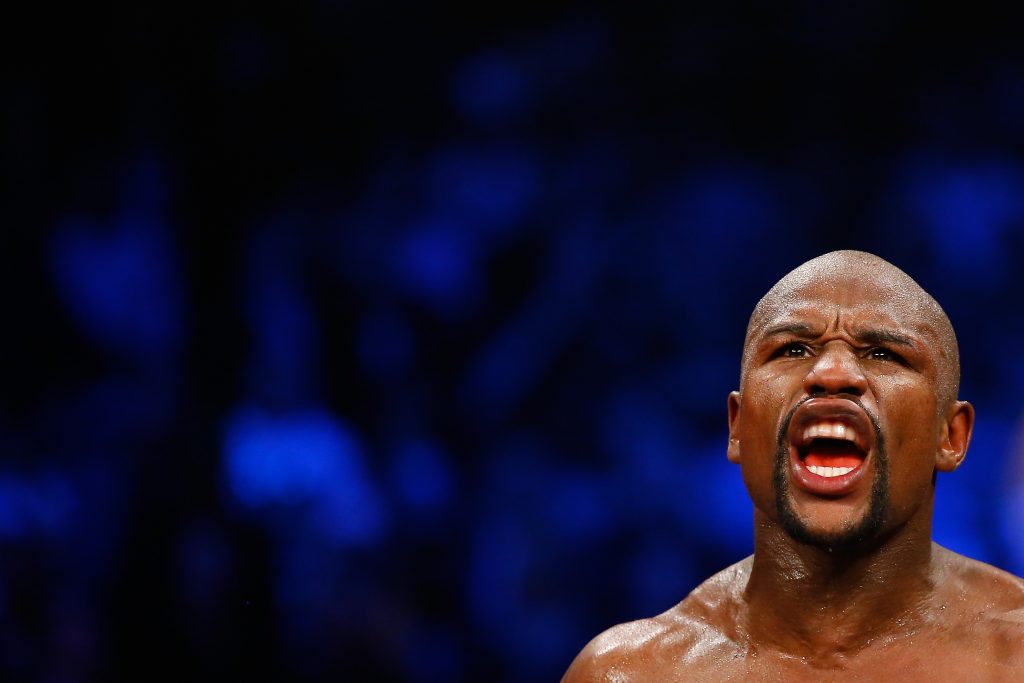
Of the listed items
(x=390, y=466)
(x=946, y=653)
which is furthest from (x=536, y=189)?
(x=946, y=653)

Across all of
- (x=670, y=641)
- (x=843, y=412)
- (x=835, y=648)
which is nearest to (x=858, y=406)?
(x=843, y=412)

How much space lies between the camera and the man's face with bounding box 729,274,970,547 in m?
2.03

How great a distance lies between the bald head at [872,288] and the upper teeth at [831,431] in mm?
186

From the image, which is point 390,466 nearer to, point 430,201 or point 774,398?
point 430,201

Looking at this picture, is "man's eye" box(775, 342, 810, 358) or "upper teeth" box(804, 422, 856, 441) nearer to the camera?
"upper teeth" box(804, 422, 856, 441)

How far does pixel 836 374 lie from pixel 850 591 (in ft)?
1.14

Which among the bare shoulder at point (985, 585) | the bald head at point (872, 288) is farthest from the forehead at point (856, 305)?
the bare shoulder at point (985, 585)

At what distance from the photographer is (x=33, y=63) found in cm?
373

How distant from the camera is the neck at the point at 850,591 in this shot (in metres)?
2.11

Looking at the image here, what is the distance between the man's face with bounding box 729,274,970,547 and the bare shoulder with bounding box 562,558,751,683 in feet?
0.72

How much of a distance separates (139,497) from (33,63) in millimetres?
1236

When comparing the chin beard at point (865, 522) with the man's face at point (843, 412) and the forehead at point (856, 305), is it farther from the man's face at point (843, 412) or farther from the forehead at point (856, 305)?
the forehead at point (856, 305)

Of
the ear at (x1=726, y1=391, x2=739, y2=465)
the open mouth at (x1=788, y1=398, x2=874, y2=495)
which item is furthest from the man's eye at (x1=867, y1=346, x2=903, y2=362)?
the ear at (x1=726, y1=391, x2=739, y2=465)

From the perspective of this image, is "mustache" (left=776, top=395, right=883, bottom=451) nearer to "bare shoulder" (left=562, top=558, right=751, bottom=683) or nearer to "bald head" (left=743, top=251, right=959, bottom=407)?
"bald head" (left=743, top=251, right=959, bottom=407)
